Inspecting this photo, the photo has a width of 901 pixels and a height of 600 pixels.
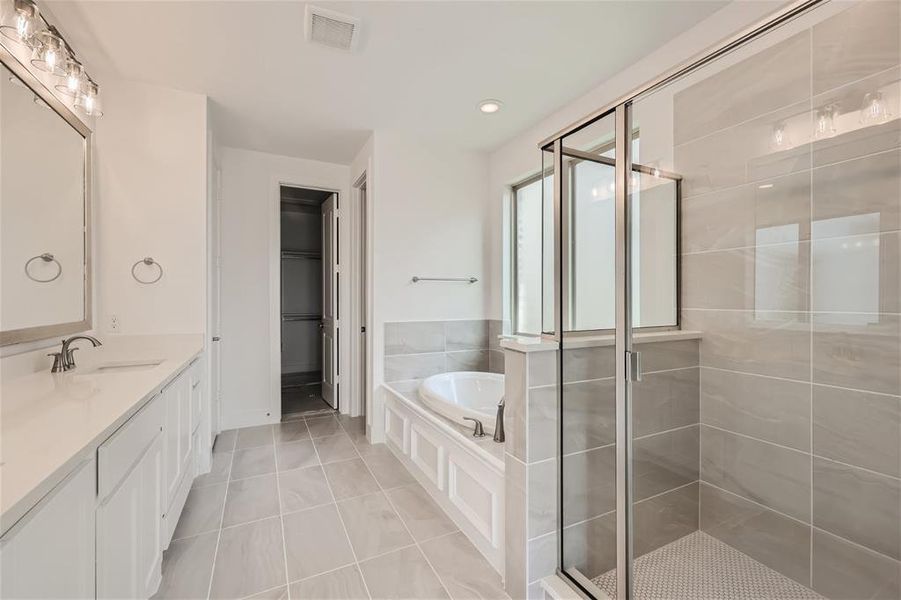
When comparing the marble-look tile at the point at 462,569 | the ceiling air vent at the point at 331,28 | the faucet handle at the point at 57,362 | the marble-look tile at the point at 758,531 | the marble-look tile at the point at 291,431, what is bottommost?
the marble-look tile at the point at 462,569

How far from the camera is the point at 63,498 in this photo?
808 mm

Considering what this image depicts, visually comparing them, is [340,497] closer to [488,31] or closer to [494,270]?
[494,270]

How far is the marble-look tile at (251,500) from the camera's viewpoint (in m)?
2.10

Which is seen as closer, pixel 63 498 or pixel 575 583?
pixel 63 498

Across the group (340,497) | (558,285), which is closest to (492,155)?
(558,285)

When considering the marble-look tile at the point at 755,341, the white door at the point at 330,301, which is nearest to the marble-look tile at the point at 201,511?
the white door at the point at 330,301

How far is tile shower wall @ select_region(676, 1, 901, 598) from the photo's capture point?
1388 millimetres

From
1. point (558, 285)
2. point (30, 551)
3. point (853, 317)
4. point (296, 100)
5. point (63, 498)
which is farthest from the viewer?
point (296, 100)

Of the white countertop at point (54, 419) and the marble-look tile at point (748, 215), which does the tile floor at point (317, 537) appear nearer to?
the white countertop at point (54, 419)

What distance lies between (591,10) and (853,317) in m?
1.71

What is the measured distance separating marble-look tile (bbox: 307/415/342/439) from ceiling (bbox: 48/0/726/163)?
2.56 metres

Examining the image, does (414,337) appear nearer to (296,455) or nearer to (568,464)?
(296,455)

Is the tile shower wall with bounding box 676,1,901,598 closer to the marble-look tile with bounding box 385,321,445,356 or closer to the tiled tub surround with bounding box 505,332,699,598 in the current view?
the tiled tub surround with bounding box 505,332,699,598

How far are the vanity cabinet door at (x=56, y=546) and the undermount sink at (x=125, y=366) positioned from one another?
1.21 meters
